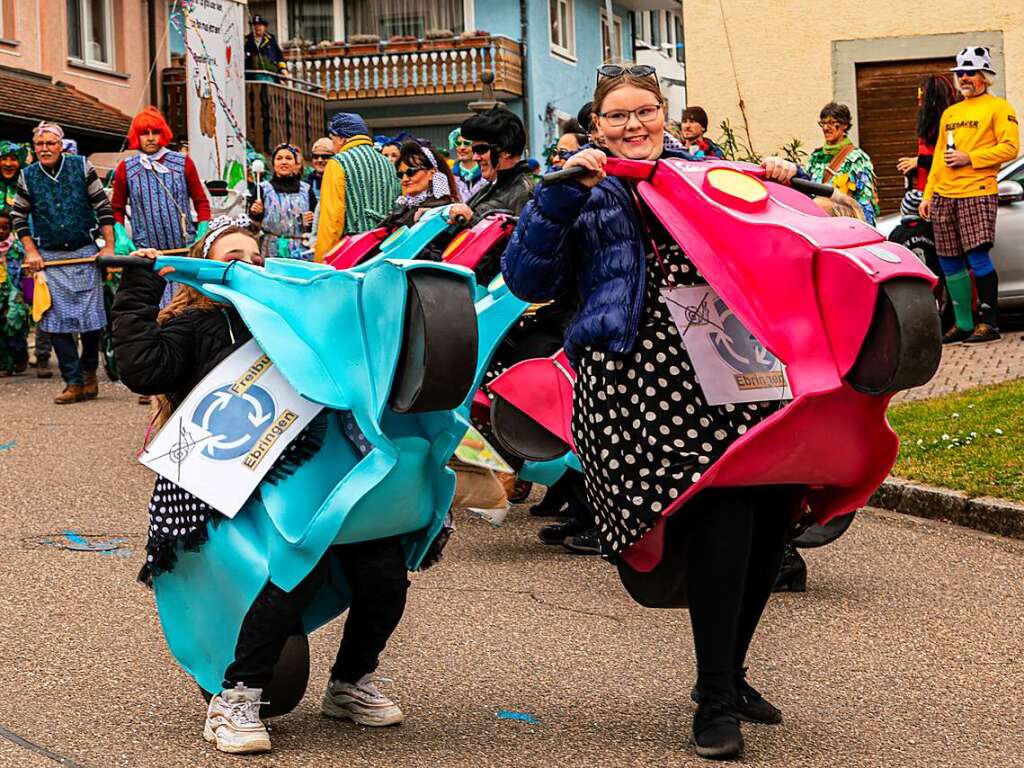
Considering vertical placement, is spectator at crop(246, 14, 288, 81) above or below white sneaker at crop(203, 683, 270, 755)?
above

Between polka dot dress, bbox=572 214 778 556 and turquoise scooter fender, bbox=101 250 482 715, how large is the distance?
0.40m

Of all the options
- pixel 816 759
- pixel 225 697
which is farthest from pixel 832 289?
pixel 225 697

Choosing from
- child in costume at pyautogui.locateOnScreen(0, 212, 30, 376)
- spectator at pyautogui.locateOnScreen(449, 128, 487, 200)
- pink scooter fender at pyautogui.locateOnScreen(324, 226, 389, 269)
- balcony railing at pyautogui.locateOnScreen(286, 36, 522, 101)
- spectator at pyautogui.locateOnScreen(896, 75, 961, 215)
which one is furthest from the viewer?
balcony railing at pyautogui.locateOnScreen(286, 36, 522, 101)

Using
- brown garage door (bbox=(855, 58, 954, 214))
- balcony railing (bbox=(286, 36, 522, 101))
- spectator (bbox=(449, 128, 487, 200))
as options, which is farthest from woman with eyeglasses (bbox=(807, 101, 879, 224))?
balcony railing (bbox=(286, 36, 522, 101))

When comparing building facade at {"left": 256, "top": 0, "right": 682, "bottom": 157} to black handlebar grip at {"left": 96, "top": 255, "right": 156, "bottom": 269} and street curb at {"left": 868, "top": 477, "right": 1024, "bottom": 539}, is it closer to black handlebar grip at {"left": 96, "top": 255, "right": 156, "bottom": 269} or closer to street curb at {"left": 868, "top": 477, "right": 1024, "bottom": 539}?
street curb at {"left": 868, "top": 477, "right": 1024, "bottom": 539}

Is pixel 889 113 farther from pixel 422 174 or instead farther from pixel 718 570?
pixel 718 570

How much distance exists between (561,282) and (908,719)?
5.31 feet

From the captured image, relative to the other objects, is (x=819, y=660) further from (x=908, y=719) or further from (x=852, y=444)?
(x=852, y=444)

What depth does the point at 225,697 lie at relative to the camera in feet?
15.5

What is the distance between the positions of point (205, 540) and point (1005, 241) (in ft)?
37.7

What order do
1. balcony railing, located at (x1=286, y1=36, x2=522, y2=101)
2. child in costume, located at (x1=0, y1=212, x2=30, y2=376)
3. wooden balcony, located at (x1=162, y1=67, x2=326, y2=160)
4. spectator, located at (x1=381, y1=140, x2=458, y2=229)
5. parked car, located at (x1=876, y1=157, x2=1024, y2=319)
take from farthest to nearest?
balcony railing, located at (x1=286, y1=36, x2=522, y2=101) < wooden balcony, located at (x1=162, y1=67, x2=326, y2=160) < child in costume, located at (x1=0, y1=212, x2=30, y2=376) < parked car, located at (x1=876, y1=157, x2=1024, y2=319) < spectator, located at (x1=381, y1=140, x2=458, y2=229)

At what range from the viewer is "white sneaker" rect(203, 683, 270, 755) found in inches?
184

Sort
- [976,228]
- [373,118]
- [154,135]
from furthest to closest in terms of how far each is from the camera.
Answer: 1. [373,118]
2. [976,228]
3. [154,135]

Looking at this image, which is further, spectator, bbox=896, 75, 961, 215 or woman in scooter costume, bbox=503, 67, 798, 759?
spectator, bbox=896, 75, 961, 215
